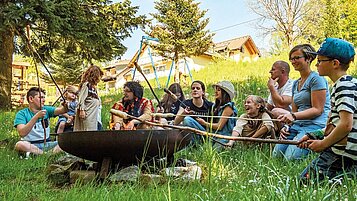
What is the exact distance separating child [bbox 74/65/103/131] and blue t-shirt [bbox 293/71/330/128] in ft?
8.18

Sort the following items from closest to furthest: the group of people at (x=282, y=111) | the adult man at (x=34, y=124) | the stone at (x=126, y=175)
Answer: the group of people at (x=282, y=111) < the stone at (x=126, y=175) < the adult man at (x=34, y=124)

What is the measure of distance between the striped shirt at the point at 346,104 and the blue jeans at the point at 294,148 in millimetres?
897

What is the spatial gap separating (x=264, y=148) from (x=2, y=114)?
6039 mm

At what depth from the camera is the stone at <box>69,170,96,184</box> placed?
11.9 ft

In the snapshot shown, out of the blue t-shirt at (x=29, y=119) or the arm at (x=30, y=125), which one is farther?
the blue t-shirt at (x=29, y=119)

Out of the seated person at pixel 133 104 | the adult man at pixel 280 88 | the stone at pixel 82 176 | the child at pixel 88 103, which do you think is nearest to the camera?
the stone at pixel 82 176

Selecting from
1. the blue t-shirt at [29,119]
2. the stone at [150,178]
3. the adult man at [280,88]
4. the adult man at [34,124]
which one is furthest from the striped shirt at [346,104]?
the blue t-shirt at [29,119]

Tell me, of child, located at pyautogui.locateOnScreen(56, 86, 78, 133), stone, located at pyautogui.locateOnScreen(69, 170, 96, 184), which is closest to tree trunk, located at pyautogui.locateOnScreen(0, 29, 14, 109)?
child, located at pyautogui.locateOnScreen(56, 86, 78, 133)

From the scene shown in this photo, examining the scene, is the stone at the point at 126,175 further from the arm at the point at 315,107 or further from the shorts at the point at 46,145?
the shorts at the point at 46,145

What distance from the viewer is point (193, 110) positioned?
5375 millimetres

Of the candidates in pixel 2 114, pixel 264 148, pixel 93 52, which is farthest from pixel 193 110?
pixel 93 52

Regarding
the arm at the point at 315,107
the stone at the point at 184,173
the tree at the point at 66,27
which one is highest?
the tree at the point at 66,27

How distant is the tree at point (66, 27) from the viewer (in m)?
9.23

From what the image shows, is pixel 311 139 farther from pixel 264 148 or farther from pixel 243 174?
pixel 264 148
